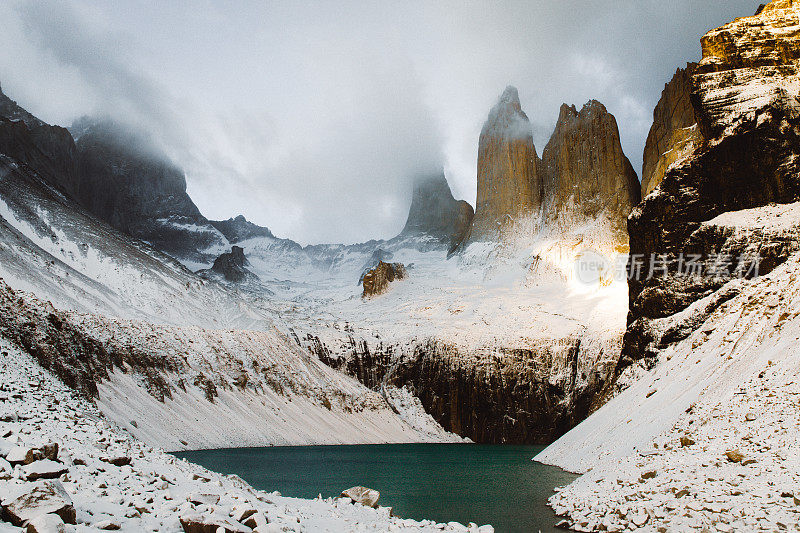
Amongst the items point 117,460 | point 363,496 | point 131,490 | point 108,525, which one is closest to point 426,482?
point 363,496

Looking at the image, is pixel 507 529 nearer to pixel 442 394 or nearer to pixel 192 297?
pixel 442 394

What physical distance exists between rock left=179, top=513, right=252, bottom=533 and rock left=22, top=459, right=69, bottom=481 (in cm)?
214

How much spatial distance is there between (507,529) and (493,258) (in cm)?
11098

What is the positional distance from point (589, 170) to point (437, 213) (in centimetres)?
6257

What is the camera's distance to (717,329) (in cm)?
3156

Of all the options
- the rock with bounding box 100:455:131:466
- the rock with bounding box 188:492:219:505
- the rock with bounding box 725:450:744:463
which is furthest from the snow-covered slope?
the rock with bounding box 725:450:744:463

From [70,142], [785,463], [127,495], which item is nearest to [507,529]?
[785,463]

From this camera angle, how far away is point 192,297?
82812mm

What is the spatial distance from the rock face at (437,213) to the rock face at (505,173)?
25.9 metres

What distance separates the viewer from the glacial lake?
19.1 meters

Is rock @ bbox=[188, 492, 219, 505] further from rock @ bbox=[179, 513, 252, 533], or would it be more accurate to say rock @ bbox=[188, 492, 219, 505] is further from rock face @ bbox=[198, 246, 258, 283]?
rock face @ bbox=[198, 246, 258, 283]

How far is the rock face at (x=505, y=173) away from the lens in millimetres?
128500

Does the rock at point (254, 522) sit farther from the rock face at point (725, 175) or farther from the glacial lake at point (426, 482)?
the rock face at point (725, 175)

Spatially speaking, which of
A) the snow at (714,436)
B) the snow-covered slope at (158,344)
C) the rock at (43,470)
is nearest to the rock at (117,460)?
the rock at (43,470)
